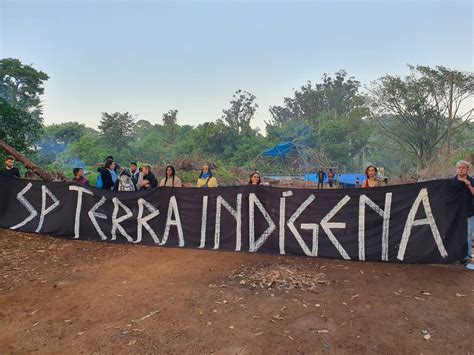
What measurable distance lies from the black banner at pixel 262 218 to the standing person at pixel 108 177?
2.48 feet

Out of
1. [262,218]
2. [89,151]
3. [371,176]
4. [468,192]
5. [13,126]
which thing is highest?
[89,151]

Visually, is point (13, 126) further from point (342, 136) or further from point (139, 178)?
point (342, 136)

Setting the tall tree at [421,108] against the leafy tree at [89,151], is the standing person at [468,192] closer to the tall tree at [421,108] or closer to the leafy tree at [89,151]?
the tall tree at [421,108]

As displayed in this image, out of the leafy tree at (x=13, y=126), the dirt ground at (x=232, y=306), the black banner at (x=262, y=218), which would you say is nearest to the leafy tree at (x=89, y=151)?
the leafy tree at (x=13, y=126)

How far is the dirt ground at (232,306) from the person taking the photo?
2.93 meters

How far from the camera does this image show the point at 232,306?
3.67 m

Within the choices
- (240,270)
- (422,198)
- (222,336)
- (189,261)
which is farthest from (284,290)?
(422,198)

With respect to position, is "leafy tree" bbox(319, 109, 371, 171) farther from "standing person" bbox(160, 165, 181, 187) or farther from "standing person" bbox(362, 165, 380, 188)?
"standing person" bbox(362, 165, 380, 188)

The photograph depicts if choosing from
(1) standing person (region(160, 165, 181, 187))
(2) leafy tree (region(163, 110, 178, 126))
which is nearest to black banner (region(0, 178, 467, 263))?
(1) standing person (region(160, 165, 181, 187))

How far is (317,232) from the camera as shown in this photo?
17.2 ft

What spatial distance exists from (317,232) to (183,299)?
244 centimetres

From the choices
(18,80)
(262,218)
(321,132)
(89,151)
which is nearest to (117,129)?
(89,151)

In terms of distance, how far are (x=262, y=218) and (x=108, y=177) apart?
13.3 ft

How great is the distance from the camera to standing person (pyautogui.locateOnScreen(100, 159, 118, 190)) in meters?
7.55
